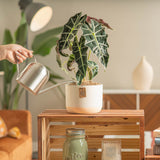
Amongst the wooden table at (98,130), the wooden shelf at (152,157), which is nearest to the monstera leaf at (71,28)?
the wooden table at (98,130)

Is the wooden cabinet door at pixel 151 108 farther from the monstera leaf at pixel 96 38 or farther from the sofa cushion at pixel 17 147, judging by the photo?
the monstera leaf at pixel 96 38

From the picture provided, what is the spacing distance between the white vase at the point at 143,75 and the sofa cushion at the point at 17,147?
4.63 ft

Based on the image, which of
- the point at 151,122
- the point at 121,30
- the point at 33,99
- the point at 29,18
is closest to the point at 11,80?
the point at 33,99

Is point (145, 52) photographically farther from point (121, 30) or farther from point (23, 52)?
point (23, 52)

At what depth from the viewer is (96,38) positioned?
65.1 inches

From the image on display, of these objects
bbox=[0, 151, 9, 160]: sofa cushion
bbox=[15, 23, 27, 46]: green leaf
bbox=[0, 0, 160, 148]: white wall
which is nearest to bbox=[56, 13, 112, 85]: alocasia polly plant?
bbox=[0, 151, 9, 160]: sofa cushion

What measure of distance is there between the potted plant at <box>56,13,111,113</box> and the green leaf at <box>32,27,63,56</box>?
2.62 meters

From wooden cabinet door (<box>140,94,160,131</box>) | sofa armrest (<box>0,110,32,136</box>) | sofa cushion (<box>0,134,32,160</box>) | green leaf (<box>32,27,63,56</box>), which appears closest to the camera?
sofa cushion (<box>0,134,32,160</box>)

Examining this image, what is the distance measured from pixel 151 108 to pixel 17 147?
164 cm

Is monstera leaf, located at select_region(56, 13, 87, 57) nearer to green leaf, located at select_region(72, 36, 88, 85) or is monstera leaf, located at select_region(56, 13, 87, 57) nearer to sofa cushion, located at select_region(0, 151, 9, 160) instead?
green leaf, located at select_region(72, 36, 88, 85)

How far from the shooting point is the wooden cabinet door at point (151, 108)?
4.20 meters

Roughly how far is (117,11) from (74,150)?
10.8ft

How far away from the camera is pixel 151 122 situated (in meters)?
4.21

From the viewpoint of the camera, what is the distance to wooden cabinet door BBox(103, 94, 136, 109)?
4.24 meters
